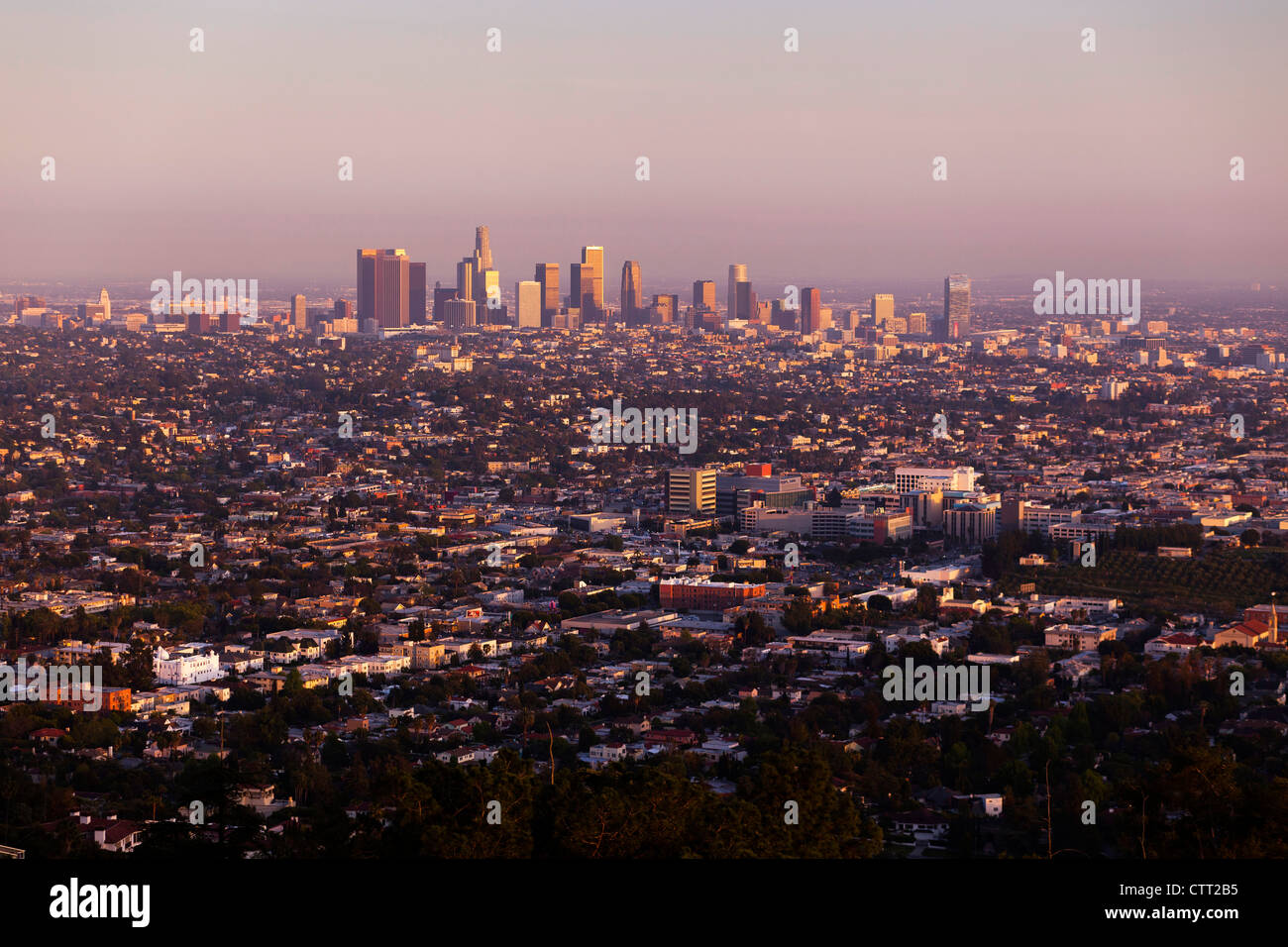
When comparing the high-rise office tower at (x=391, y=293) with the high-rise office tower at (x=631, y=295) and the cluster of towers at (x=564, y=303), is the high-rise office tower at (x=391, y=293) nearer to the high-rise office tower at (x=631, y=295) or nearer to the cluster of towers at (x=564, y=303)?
the cluster of towers at (x=564, y=303)

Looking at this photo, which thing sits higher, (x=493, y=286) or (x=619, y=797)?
(x=493, y=286)

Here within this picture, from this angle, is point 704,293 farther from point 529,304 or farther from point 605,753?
point 605,753

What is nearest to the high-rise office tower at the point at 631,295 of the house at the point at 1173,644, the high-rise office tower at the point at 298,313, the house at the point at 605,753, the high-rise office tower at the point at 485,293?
the high-rise office tower at the point at 485,293

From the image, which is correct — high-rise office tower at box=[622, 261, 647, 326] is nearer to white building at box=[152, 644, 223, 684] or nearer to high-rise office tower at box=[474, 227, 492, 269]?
high-rise office tower at box=[474, 227, 492, 269]

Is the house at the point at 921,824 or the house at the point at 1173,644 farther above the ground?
the house at the point at 1173,644

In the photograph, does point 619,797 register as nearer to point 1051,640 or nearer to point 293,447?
point 1051,640

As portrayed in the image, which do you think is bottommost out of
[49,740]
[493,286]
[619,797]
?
[49,740]
